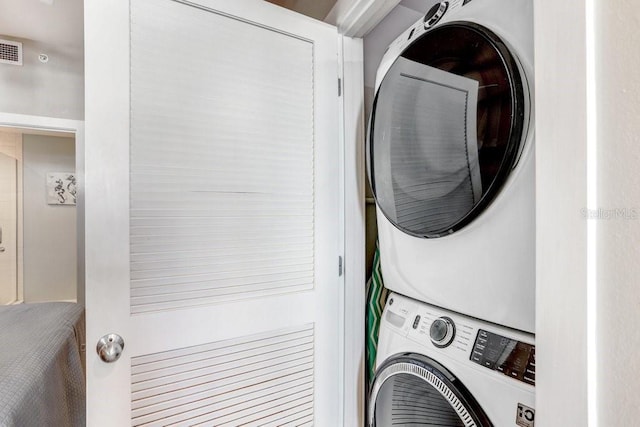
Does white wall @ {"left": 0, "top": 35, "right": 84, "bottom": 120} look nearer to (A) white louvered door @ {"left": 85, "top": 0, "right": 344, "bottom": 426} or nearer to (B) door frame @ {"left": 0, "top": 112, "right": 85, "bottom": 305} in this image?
(B) door frame @ {"left": 0, "top": 112, "right": 85, "bottom": 305}

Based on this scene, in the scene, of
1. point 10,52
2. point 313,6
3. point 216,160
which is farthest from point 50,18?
point 216,160

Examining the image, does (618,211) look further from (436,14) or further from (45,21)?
(45,21)

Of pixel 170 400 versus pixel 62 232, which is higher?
pixel 62 232

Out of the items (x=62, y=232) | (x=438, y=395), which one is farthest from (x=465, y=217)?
(x=62, y=232)

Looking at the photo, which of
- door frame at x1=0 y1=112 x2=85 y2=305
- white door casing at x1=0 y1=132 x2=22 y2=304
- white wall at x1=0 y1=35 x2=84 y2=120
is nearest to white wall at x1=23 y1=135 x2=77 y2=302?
white door casing at x1=0 y1=132 x2=22 y2=304

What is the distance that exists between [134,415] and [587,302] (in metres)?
1.17

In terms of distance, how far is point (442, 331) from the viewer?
32.1 inches

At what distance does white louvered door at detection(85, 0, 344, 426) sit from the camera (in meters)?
0.89

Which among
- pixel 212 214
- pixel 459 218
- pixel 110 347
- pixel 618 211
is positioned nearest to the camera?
pixel 618 211

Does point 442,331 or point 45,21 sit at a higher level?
point 45,21

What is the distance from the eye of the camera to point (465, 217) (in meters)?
0.74

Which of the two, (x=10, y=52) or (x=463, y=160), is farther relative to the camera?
(x=10, y=52)

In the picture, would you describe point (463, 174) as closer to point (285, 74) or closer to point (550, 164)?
point (550, 164)

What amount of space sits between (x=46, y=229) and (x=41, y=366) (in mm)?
2600
